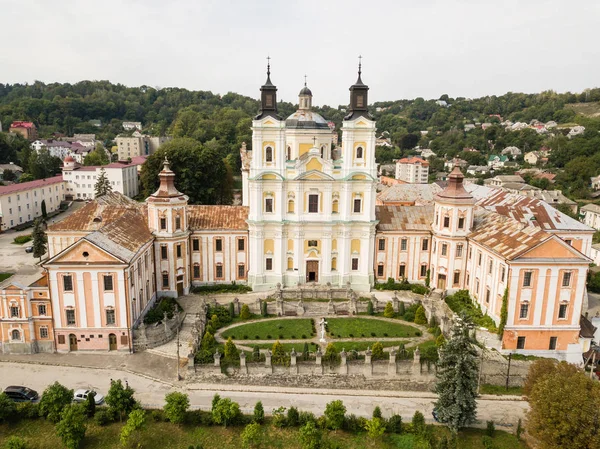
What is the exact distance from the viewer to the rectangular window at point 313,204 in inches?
1709

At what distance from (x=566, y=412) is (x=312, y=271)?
1048 inches

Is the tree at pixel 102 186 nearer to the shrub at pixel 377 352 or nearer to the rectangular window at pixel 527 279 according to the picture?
the shrub at pixel 377 352

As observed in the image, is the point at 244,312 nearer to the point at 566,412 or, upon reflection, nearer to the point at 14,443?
the point at 14,443

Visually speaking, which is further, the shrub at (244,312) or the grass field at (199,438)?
the shrub at (244,312)

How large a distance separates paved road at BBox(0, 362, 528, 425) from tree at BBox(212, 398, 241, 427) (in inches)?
71.6

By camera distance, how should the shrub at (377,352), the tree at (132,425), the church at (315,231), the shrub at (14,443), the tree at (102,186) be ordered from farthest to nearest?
the tree at (102,186) < the church at (315,231) < the shrub at (377,352) < the tree at (132,425) < the shrub at (14,443)

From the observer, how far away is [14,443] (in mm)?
22281

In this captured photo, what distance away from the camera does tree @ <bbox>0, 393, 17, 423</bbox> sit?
2469 cm

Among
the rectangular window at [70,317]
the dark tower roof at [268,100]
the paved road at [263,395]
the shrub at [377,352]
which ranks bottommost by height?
the paved road at [263,395]

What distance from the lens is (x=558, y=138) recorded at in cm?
11938

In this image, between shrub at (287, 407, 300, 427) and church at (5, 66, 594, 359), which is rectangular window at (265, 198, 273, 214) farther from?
shrub at (287, 407, 300, 427)

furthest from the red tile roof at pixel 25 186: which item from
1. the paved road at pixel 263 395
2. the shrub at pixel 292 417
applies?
the shrub at pixel 292 417

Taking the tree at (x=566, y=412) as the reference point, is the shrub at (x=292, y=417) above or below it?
below

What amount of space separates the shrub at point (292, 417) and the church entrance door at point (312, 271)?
65.5ft
